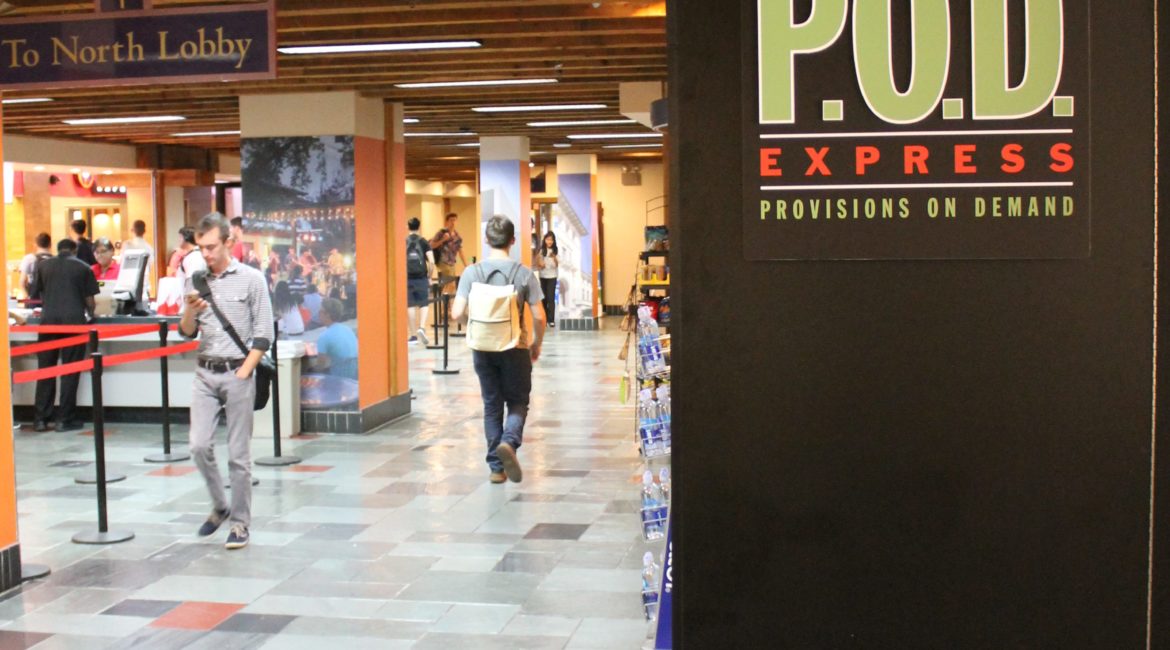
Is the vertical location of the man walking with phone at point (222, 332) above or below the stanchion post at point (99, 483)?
above

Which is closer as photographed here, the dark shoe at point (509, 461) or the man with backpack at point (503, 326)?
the man with backpack at point (503, 326)

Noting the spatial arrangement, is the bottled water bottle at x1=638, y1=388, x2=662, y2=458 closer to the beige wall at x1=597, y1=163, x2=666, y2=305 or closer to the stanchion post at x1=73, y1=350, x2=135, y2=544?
the stanchion post at x1=73, y1=350, x2=135, y2=544

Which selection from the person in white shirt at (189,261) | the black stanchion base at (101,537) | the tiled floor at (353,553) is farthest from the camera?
the person in white shirt at (189,261)

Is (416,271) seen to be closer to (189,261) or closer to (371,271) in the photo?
(189,261)

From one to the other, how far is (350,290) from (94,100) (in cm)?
342

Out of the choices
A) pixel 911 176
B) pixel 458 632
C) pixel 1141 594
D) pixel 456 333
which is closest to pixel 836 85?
pixel 911 176

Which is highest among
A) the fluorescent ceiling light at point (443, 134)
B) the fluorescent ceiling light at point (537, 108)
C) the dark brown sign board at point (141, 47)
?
the fluorescent ceiling light at point (443, 134)

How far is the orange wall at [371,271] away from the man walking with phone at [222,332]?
12.8 feet

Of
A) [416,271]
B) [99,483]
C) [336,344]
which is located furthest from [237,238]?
[99,483]

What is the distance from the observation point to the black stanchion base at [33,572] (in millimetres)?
5715

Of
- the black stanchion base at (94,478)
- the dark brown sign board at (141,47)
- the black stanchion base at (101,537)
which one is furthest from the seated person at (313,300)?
the dark brown sign board at (141,47)

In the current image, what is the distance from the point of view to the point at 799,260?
2250 mm

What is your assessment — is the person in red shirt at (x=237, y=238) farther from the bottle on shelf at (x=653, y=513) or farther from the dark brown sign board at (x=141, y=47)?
the bottle on shelf at (x=653, y=513)

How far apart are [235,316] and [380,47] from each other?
8.61ft
